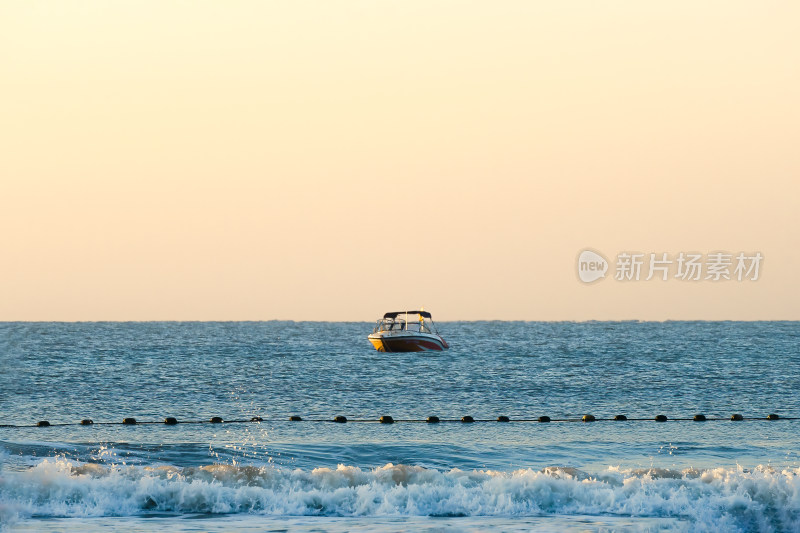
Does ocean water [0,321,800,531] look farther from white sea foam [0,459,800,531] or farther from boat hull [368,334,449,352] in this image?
boat hull [368,334,449,352]

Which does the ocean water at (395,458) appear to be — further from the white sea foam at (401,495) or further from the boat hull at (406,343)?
the boat hull at (406,343)

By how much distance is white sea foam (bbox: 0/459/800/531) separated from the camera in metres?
19.0

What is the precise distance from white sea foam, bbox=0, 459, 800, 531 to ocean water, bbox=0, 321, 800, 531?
4 centimetres

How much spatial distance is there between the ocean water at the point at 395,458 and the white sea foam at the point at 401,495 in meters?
0.04

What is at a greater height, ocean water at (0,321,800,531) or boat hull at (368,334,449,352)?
boat hull at (368,334,449,352)

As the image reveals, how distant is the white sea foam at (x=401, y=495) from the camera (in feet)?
62.3

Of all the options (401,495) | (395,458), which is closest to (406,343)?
(395,458)

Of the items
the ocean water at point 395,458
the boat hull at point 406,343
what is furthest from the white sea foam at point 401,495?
the boat hull at point 406,343

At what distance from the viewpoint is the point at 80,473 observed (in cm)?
2056

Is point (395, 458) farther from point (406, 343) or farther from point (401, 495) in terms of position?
point (406, 343)

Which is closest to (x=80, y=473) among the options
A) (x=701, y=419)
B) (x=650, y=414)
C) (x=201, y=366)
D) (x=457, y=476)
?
(x=457, y=476)

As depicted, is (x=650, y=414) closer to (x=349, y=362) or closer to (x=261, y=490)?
(x=261, y=490)

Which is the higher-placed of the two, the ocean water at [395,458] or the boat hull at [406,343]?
the boat hull at [406,343]

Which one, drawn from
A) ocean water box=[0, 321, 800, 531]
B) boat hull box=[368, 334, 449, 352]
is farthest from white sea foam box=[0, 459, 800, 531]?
boat hull box=[368, 334, 449, 352]
